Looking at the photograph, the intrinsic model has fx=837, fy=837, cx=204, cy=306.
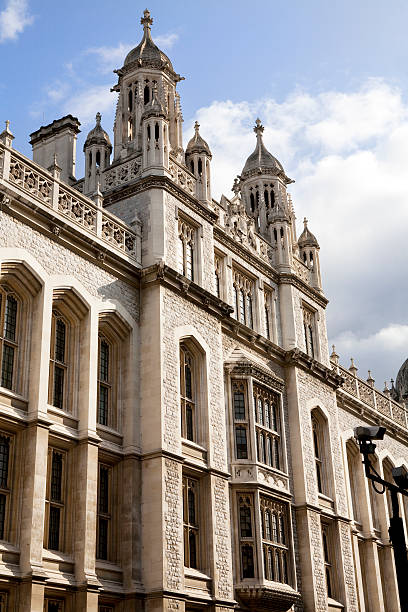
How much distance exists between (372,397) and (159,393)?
19597 millimetres

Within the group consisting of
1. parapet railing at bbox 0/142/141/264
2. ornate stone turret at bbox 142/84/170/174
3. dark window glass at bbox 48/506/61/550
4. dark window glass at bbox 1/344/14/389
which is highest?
ornate stone turret at bbox 142/84/170/174

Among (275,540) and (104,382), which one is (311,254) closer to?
(275,540)

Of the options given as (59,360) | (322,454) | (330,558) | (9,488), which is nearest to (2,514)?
(9,488)

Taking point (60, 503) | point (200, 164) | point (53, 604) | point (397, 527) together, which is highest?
point (200, 164)

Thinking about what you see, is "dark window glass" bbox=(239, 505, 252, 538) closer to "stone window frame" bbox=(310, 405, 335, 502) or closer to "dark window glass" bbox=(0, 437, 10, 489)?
"stone window frame" bbox=(310, 405, 335, 502)

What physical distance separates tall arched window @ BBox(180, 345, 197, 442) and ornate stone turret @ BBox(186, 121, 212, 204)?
6.07m

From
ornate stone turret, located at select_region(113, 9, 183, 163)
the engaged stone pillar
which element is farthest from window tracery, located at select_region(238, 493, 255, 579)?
ornate stone turret, located at select_region(113, 9, 183, 163)

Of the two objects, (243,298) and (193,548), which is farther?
(243,298)

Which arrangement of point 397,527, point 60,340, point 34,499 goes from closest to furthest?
point 397,527 < point 34,499 < point 60,340

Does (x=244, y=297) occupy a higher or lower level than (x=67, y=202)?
higher

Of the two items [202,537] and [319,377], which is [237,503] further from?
[319,377]

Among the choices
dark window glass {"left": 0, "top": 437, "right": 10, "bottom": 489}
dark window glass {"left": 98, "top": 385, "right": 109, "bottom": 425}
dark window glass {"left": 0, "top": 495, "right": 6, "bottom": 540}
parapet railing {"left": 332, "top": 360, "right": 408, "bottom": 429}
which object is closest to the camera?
dark window glass {"left": 0, "top": 495, "right": 6, "bottom": 540}

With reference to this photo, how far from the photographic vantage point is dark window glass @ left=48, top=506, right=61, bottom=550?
2044 cm

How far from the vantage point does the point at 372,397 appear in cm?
4088
